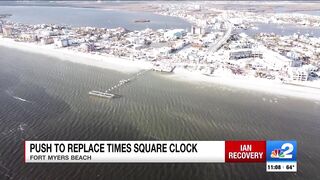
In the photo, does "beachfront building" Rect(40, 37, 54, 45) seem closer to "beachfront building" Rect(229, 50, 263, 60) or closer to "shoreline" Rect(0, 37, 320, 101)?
"shoreline" Rect(0, 37, 320, 101)

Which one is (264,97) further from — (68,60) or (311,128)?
(68,60)

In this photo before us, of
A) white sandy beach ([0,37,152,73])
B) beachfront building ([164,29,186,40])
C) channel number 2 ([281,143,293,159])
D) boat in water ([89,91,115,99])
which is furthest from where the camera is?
beachfront building ([164,29,186,40])

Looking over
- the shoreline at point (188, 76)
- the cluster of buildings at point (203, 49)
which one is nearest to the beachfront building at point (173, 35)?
the cluster of buildings at point (203, 49)

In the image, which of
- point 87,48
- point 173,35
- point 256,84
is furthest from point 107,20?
point 256,84

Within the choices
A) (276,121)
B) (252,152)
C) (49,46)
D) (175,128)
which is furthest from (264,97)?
(49,46)

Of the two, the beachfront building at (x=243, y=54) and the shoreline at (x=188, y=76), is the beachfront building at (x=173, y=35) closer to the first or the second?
the shoreline at (x=188, y=76)

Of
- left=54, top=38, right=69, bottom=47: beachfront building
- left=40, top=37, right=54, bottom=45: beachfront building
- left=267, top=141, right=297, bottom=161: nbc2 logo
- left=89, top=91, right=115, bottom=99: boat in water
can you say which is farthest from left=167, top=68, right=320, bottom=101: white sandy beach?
left=40, top=37, right=54, bottom=45: beachfront building
